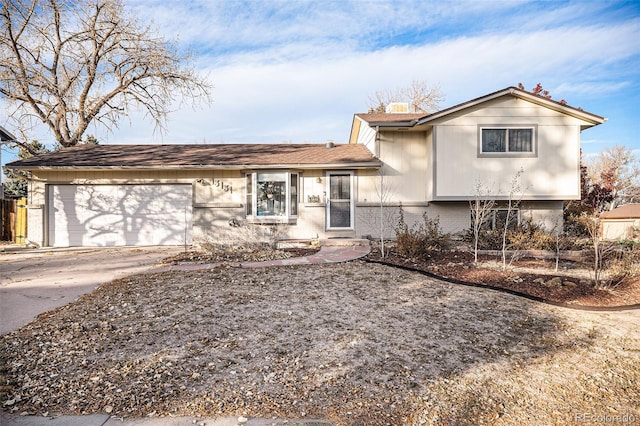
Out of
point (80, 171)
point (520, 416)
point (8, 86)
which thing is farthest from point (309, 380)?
point (8, 86)

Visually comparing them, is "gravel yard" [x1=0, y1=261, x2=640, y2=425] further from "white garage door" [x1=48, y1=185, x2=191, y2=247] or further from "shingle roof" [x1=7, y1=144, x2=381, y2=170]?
"white garage door" [x1=48, y1=185, x2=191, y2=247]

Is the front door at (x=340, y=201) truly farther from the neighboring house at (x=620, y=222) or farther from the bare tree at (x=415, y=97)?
the bare tree at (x=415, y=97)

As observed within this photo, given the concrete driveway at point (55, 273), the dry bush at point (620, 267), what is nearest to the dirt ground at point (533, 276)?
the dry bush at point (620, 267)

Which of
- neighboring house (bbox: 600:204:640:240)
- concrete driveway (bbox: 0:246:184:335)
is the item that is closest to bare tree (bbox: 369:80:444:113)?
neighboring house (bbox: 600:204:640:240)

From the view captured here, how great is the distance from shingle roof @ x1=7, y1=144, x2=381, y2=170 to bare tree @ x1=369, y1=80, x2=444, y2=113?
1564cm

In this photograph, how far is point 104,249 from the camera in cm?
1143

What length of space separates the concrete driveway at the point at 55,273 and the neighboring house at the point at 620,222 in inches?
630

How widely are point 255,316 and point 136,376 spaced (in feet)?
5.65

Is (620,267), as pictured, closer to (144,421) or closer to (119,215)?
(144,421)

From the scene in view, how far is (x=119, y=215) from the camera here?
39.5 ft

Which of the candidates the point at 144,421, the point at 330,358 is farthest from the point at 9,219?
the point at 330,358

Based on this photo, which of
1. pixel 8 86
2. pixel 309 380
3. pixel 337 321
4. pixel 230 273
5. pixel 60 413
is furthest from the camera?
pixel 8 86

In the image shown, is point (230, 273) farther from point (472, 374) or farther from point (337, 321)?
point (472, 374)

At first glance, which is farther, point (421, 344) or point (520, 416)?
point (421, 344)
